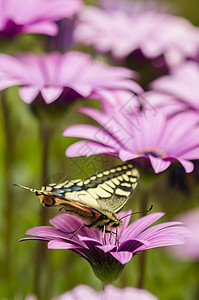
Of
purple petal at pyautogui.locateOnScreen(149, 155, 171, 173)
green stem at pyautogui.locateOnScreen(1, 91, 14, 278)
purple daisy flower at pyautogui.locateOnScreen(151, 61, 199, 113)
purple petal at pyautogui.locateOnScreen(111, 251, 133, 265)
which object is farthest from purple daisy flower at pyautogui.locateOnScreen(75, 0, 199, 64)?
purple petal at pyautogui.locateOnScreen(111, 251, 133, 265)

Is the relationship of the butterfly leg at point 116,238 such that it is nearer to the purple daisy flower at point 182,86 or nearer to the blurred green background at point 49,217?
the blurred green background at point 49,217

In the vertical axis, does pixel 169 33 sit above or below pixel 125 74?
above

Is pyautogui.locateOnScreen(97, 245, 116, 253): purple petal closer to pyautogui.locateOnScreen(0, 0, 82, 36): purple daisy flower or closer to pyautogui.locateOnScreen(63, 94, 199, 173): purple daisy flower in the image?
pyautogui.locateOnScreen(63, 94, 199, 173): purple daisy flower

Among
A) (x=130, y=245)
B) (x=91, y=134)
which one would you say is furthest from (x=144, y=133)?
(x=130, y=245)

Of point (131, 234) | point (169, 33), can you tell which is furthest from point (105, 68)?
point (131, 234)

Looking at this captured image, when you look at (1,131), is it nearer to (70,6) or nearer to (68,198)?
(70,6)

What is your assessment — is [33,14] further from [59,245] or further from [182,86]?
[59,245]
